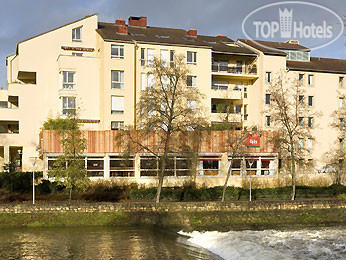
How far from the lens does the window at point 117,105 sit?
40594mm

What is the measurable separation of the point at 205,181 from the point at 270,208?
8.59m

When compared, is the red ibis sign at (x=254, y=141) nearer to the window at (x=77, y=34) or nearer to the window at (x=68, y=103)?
the window at (x=68, y=103)

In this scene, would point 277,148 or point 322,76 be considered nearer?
point 277,148

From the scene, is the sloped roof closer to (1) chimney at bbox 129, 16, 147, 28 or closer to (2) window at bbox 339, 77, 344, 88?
(1) chimney at bbox 129, 16, 147, 28

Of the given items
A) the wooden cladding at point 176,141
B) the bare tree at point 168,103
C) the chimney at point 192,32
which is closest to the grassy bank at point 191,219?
the bare tree at point 168,103

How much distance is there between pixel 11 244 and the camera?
20406 mm

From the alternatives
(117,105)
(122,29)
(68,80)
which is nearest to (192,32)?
(122,29)

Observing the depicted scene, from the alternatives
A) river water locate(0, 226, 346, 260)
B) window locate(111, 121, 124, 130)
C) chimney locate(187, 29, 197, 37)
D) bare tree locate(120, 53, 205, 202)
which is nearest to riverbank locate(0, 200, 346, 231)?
river water locate(0, 226, 346, 260)

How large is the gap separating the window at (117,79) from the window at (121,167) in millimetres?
9235

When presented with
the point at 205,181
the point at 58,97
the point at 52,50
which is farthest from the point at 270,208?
the point at 52,50

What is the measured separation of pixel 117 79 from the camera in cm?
4062

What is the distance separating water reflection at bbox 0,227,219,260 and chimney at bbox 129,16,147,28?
98.2ft

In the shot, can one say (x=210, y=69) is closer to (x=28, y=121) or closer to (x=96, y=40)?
(x=96, y=40)

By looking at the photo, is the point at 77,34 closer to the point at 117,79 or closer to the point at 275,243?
the point at 117,79
